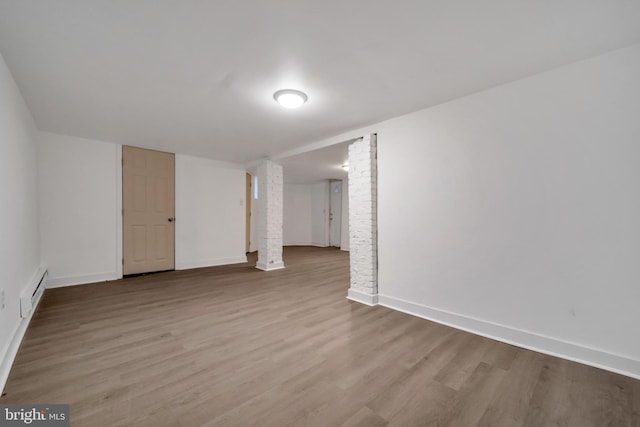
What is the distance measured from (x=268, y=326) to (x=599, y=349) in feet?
8.83

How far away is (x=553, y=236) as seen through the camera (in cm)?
213

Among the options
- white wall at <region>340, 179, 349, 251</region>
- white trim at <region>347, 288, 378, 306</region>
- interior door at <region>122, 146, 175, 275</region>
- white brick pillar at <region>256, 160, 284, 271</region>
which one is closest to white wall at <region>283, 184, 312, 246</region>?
white wall at <region>340, 179, 349, 251</region>

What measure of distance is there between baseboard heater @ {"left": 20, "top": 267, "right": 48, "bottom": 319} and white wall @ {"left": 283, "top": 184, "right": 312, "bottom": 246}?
656 cm

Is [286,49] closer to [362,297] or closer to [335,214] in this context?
[362,297]

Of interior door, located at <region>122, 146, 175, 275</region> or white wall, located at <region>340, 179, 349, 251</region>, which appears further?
white wall, located at <region>340, 179, 349, 251</region>

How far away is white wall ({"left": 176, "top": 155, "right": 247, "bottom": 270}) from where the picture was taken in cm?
530

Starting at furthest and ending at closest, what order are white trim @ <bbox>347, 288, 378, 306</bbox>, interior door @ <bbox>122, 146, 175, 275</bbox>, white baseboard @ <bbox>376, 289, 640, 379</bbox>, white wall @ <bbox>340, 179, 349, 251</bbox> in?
white wall @ <bbox>340, 179, 349, 251</bbox> < interior door @ <bbox>122, 146, 175, 275</bbox> < white trim @ <bbox>347, 288, 378, 306</bbox> < white baseboard @ <bbox>376, 289, 640, 379</bbox>

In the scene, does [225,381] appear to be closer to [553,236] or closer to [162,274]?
[553,236]

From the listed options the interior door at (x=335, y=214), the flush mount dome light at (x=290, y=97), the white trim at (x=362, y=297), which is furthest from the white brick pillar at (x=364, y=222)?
the interior door at (x=335, y=214)

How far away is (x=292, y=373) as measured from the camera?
1.81m

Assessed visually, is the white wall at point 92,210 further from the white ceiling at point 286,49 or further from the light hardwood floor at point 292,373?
the white ceiling at point 286,49

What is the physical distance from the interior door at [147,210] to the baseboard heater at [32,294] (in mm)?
1200

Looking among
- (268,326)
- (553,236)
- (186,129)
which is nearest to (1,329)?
(268,326)

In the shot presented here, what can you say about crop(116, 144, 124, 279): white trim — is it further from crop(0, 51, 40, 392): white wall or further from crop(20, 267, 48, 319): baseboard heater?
crop(0, 51, 40, 392): white wall
